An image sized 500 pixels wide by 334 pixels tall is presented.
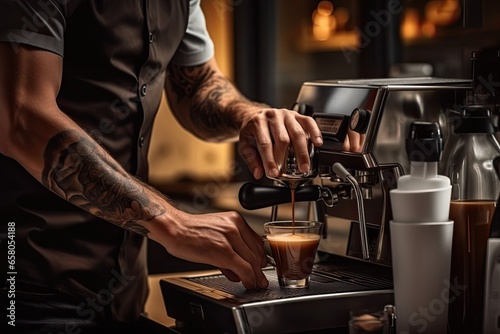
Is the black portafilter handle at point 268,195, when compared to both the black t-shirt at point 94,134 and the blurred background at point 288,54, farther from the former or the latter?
the blurred background at point 288,54

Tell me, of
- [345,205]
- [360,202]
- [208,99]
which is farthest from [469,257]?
[208,99]

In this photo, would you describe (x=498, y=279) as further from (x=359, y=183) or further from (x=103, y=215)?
(x=103, y=215)

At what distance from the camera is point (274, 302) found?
4.36 ft

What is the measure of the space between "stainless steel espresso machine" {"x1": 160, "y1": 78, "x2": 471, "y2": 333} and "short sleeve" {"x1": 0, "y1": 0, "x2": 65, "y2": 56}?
1.46ft

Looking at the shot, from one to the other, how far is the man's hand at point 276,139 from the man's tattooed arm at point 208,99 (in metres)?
0.40

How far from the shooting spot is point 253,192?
1459mm

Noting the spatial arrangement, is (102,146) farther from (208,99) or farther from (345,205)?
(208,99)

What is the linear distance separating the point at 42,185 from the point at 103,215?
238mm

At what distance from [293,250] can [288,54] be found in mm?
3117

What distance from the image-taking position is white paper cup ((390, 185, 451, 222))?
1.20m

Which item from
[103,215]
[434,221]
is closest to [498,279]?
[434,221]

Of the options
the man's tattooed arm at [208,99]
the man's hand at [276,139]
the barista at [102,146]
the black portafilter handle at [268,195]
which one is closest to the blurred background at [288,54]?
the man's tattooed arm at [208,99]

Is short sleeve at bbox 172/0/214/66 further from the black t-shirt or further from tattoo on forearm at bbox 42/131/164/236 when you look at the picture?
tattoo on forearm at bbox 42/131/164/236

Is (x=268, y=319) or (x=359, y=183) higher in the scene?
(x=359, y=183)
